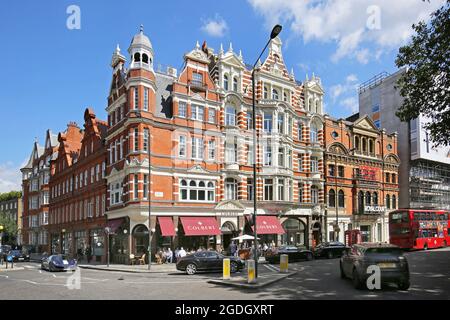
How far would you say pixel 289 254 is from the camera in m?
30.9

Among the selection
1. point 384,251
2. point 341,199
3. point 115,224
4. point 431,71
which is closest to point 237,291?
point 384,251

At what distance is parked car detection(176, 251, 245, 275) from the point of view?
23.5m

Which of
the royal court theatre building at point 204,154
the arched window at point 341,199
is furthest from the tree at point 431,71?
the arched window at point 341,199

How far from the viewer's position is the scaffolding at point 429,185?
2260 inches

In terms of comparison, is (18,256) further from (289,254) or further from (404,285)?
(404,285)

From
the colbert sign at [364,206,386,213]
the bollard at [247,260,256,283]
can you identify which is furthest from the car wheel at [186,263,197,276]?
the colbert sign at [364,206,386,213]

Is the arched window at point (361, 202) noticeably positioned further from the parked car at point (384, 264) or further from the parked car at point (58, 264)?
the parked car at point (384, 264)

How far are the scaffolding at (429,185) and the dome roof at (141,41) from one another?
41.5 meters

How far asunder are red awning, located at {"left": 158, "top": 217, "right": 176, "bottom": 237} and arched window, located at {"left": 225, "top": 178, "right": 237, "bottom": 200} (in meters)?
6.97

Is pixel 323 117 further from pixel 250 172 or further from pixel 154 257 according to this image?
pixel 154 257

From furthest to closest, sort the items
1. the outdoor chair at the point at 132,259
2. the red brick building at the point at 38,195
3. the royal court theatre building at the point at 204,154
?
1. the red brick building at the point at 38,195
2. the royal court theatre building at the point at 204,154
3. the outdoor chair at the point at 132,259

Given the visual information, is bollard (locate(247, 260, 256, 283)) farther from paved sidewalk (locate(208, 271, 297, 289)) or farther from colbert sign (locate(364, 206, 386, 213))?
colbert sign (locate(364, 206, 386, 213))
